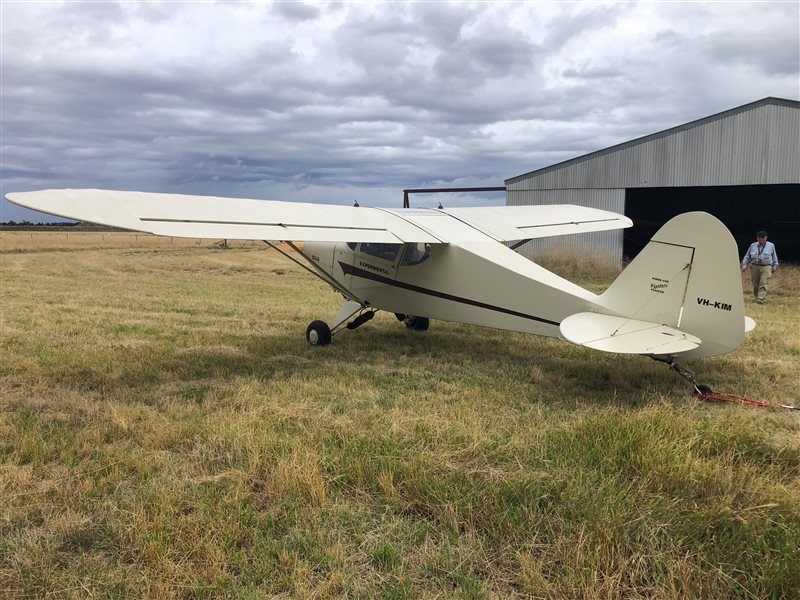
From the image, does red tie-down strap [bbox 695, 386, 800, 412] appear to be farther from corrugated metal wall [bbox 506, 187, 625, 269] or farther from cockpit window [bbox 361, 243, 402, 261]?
corrugated metal wall [bbox 506, 187, 625, 269]

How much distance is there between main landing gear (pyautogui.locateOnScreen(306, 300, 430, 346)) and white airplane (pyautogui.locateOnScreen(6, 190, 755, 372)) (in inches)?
0.9

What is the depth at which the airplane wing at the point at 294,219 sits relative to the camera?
5.44 meters

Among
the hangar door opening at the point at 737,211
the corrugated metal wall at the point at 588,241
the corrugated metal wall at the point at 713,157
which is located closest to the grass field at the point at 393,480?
the corrugated metal wall at the point at 713,157

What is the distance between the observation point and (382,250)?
8734mm

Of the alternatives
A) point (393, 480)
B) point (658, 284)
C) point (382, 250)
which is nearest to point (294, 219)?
point (382, 250)

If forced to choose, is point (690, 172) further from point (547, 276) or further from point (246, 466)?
point (246, 466)

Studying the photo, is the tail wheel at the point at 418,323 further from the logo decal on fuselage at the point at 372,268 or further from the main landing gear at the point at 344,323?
the logo decal on fuselage at the point at 372,268

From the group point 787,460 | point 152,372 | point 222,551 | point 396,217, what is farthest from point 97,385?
point 787,460

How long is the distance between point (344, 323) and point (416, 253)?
177 cm

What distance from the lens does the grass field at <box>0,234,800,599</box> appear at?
271cm

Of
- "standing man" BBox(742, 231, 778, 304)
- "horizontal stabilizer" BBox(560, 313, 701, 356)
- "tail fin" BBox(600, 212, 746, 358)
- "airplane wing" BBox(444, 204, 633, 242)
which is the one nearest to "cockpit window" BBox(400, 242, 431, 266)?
"airplane wing" BBox(444, 204, 633, 242)

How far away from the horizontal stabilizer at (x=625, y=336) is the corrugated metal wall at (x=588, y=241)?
525 inches

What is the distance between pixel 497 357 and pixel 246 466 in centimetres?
457

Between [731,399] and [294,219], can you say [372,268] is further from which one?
[731,399]
